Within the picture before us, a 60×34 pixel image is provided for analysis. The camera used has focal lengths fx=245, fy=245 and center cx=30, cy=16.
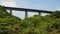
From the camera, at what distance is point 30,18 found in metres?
30.8

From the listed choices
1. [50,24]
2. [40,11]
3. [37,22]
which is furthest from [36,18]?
[40,11]

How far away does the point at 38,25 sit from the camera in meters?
28.2

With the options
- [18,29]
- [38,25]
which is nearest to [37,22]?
[38,25]

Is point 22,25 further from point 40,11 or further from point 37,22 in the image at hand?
point 40,11

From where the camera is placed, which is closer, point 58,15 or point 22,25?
point 22,25

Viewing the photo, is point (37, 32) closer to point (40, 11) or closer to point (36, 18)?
point (36, 18)

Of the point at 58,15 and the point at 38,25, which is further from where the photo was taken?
the point at 58,15

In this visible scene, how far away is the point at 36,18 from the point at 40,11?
1378 cm

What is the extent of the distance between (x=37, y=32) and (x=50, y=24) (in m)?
2.14

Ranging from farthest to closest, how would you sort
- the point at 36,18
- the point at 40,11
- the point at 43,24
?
the point at 40,11, the point at 36,18, the point at 43,24

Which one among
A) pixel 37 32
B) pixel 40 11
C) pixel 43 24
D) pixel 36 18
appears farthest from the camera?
pixel 40 11

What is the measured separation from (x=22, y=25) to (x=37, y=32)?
2722mm

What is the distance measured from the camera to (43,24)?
27609 millimetres

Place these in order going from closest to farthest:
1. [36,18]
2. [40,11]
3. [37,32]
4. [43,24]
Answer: [37,32]
[43,24]
[36,18]
[40,11]
